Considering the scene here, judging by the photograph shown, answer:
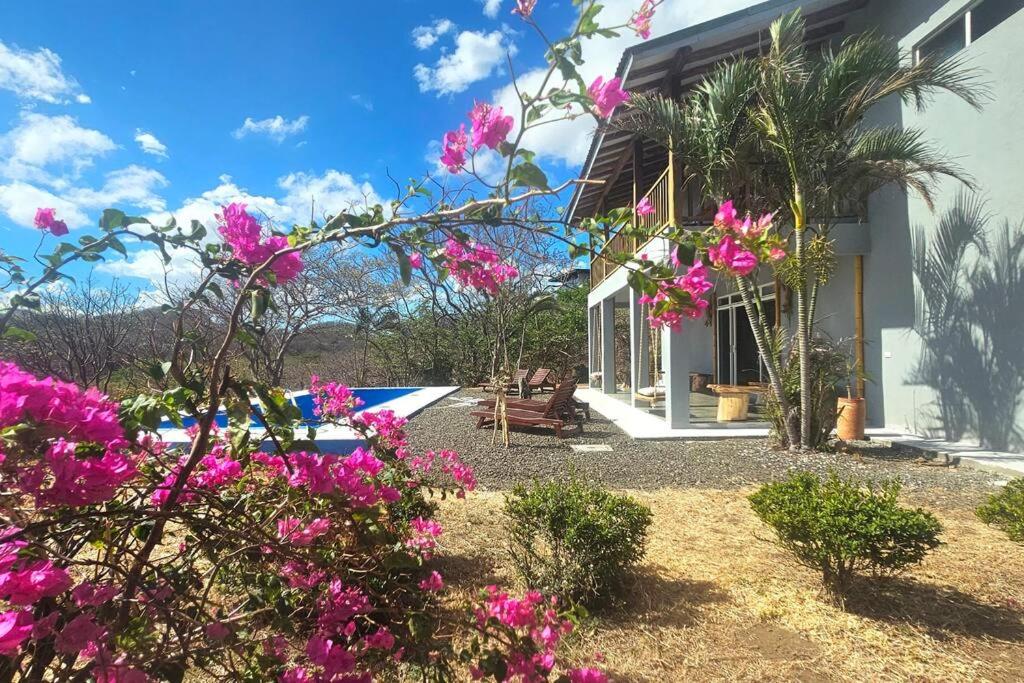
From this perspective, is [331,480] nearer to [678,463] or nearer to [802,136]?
[678,463]

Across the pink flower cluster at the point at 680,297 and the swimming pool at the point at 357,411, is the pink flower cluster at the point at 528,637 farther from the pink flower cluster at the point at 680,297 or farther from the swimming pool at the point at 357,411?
the pink flower cluster at the point at 680,297

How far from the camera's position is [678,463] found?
18.5 ft

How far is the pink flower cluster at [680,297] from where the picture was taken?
4.67ft

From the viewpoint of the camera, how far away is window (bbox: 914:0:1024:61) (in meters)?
5.85

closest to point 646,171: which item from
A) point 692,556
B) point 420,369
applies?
point 420,369

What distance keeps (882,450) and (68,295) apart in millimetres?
12151

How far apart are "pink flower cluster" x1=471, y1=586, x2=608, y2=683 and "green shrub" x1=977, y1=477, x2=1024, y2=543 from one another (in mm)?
2939

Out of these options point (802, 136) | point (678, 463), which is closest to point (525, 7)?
point (678, 463)

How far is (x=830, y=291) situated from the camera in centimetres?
862

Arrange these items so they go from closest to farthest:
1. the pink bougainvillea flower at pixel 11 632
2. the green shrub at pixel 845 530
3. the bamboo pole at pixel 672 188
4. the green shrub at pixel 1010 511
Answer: the pink bougainvillea flower at pixel 11 632
the green shrub at pixel 845 530
the green shrub at pixel 1010 511
the bamboo pole at pixel 672 188

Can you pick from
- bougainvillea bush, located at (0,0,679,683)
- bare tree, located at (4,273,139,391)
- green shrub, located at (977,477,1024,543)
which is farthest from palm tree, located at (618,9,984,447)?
bare tree, located at (4,273,139,391)

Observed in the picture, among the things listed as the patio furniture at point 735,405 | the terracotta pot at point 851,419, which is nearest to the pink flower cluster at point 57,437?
the terracotta pot at point 851,419

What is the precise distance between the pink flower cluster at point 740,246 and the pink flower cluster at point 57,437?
4.63ft

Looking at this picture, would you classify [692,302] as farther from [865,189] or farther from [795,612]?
[865,189]
